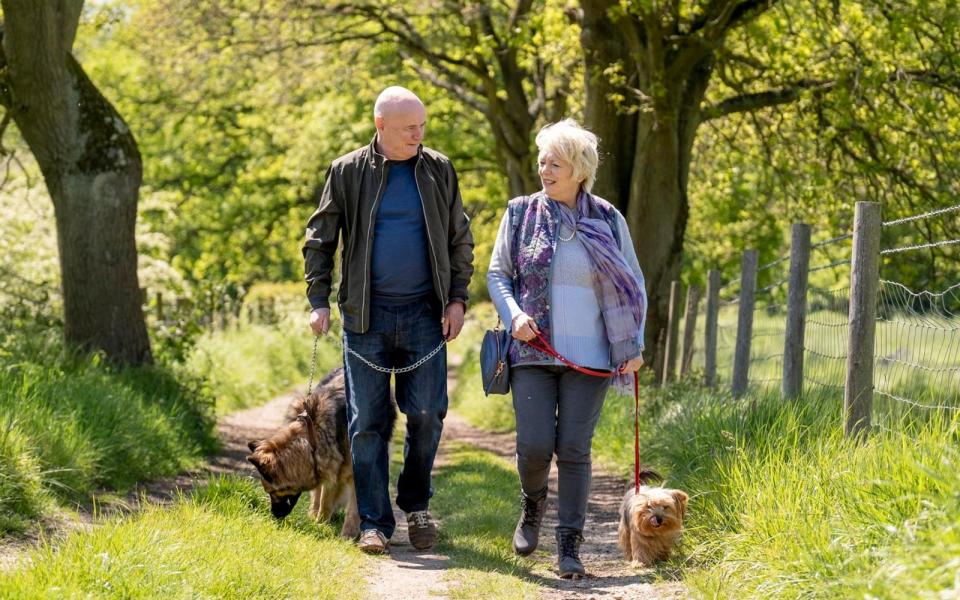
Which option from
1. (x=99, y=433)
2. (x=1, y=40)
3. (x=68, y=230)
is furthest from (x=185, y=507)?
(x=1, y=40)

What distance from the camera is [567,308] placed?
596 cm

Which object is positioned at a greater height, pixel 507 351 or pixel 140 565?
pixel 507 351

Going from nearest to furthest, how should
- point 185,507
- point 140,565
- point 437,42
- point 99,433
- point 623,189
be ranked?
point 140,565 → point 185,507 → point 99,433 → point 623,189 → point 437,42

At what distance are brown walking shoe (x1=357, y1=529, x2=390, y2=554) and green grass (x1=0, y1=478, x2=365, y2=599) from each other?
0.25ft

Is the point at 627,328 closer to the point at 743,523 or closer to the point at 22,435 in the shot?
the point at 743,523

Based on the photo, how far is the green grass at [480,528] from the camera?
5668mm

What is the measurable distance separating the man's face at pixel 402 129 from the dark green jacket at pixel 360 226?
0.09 meters

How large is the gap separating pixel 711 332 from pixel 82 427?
5997mm

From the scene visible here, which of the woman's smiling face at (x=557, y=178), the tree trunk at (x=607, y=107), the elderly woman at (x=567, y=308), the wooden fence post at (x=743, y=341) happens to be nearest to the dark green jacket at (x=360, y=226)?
the elderly woman at (x=567, y=308)

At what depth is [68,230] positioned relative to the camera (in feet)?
35.5

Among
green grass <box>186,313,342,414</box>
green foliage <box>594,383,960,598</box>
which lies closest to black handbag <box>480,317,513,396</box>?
green foliage <box>594,383,960,598</box>

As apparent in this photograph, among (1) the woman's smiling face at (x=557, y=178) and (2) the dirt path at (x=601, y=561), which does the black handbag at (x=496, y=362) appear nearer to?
(1) the woman's smiling face at (x=557, y=178)

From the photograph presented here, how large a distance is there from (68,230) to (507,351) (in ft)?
20.1

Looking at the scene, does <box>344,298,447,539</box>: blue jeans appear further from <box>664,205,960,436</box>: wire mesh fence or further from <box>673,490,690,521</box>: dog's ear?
<box>664,205,960,436</box>: wire mesh fence
